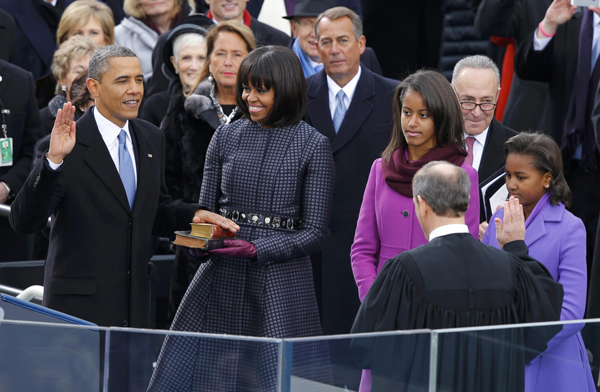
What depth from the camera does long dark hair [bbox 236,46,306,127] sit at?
432 cm

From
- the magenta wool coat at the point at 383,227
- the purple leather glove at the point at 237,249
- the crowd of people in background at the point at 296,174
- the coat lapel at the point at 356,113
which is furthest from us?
the coat lapel at the point at 356,113

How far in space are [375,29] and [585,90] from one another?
2.53 meters

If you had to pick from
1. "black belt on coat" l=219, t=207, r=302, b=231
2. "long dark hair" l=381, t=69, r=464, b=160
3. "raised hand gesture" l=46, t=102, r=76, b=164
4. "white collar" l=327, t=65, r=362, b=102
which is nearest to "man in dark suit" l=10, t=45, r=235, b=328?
"raised hand gesture" l=46, t=102, r=76, b=164

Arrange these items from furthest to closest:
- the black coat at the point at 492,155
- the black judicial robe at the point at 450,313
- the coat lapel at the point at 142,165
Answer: the black coat at the point at 492,155 → the coat lapel at the point at 142,165 → the black judicial robe at the point at 450,313

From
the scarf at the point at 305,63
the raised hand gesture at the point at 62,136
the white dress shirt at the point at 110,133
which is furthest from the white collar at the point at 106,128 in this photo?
the scarf at the point at 305,63

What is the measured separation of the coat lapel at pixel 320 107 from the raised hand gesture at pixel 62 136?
5.99 feet

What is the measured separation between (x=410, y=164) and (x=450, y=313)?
3.26 feet

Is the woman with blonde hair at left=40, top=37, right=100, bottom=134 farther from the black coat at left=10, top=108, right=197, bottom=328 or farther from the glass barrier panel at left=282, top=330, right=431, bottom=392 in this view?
the glass barrier panel at left=282, top=330, right=431, bottom=392

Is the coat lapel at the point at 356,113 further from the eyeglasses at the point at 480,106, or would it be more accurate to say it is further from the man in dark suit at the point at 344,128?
the eyeglasses at the point at 480,106

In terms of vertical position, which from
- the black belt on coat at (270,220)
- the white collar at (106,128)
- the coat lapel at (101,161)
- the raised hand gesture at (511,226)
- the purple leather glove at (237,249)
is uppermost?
the white collar at (106,128)

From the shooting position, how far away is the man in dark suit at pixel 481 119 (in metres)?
5.29

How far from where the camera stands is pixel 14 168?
617 centimetres

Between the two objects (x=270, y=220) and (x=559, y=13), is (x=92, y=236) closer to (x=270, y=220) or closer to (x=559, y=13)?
(x=270, y=220)

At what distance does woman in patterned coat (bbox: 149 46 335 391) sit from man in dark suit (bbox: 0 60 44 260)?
91.6 inches
